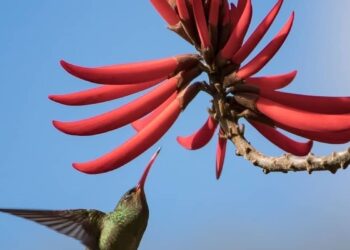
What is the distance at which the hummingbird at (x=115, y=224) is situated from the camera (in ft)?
8.55

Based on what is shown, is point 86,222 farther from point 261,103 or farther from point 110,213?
point 261,103

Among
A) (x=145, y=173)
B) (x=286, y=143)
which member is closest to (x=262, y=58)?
(x=286, y=143)

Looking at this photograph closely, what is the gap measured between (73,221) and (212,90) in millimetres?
1161

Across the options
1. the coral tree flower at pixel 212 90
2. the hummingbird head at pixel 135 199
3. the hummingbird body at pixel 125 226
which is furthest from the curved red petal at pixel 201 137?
the hummingbird body at pixel 125 226

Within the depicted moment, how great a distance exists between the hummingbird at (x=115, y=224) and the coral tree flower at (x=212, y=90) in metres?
0.68

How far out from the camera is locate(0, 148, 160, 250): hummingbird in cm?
261

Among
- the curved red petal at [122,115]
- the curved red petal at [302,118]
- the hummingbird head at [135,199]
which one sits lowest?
the hummingbird head at [135,199]

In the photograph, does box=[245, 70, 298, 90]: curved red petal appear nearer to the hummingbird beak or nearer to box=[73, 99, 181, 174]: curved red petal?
box=[73, 99, 181, 174]: curved red petal

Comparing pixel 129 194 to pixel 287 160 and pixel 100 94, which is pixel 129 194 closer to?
pixel 100 94

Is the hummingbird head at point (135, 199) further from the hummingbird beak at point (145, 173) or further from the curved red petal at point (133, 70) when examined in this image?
the curved red petal at point (133, 70)

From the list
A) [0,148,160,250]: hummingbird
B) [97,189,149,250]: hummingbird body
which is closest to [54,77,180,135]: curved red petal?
[0,148,160,250]: hummingbird

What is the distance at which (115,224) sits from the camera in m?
2.72

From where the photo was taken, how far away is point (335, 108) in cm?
172

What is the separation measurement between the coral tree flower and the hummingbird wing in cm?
61
